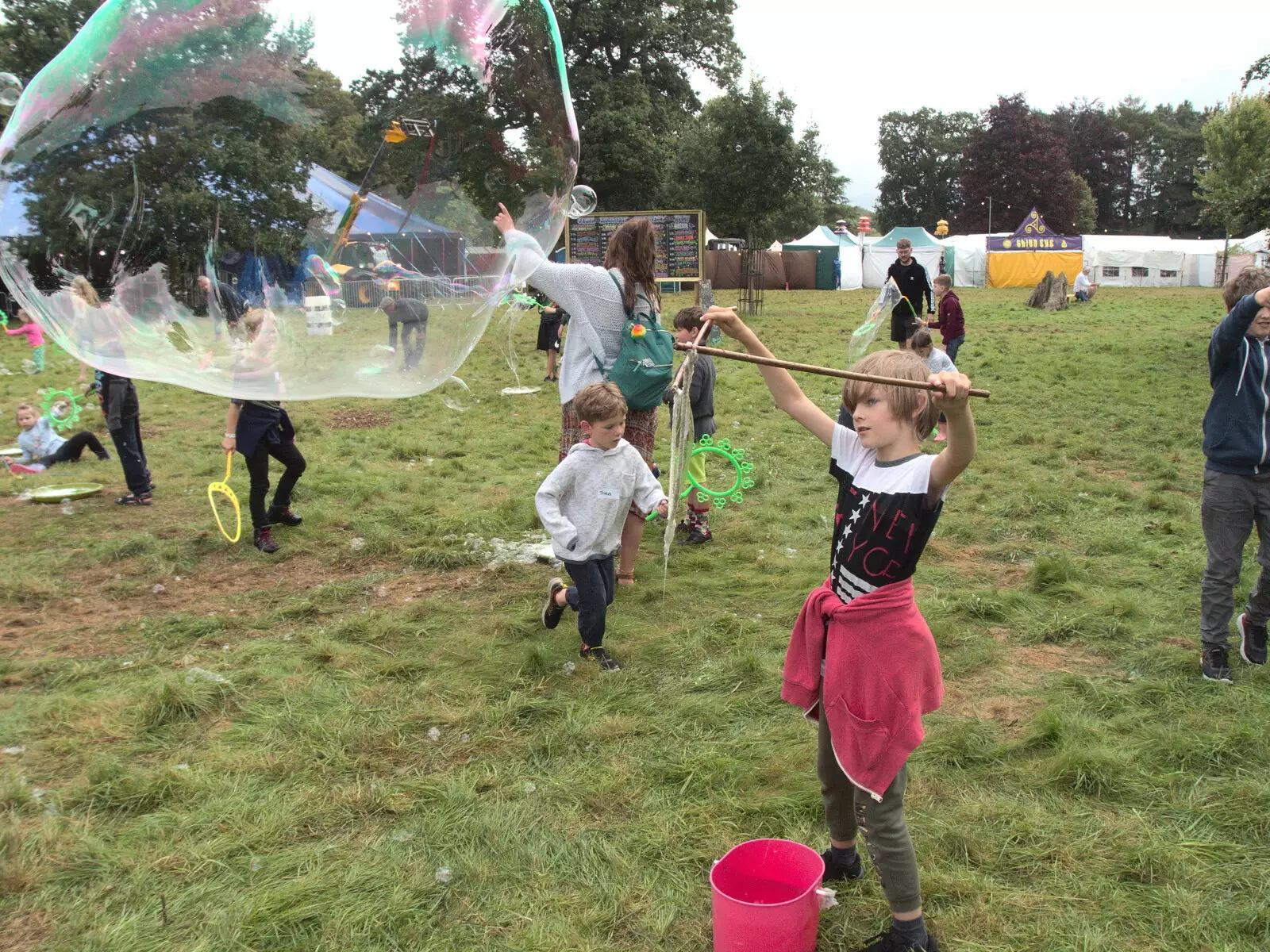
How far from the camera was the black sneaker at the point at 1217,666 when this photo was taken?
4.31 m

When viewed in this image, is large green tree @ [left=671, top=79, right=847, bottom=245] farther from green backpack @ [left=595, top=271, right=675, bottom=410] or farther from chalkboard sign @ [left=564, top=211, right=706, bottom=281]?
green backpack @ [left=595, top=271, right=675, bottom=410]

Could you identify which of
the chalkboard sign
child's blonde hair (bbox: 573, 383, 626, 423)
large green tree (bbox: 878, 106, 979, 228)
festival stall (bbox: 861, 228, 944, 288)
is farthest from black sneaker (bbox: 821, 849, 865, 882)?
large green tree (bbox: 878, 106, 979, 228)

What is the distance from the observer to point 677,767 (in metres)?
3.71

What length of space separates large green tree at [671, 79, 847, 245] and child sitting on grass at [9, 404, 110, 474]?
2026 centimetres

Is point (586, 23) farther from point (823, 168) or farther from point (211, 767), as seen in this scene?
point (211, 767)

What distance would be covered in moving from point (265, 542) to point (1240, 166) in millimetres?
25640

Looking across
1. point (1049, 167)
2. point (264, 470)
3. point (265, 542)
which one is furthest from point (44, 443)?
point (1049, 167)

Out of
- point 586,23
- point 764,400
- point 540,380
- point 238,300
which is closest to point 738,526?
point 238,300

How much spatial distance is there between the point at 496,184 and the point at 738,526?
3489mm

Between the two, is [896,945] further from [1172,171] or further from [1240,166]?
[1172,171]

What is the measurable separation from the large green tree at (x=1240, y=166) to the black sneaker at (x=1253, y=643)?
12566 millimetres

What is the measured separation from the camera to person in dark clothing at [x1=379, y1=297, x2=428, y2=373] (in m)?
4.51

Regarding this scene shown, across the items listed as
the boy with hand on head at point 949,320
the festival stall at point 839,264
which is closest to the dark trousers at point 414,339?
the boy with hand on head at point 949,320

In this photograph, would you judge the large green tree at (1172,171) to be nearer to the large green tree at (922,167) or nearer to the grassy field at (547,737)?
the large green tree at (922,167)
